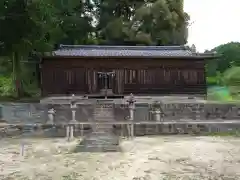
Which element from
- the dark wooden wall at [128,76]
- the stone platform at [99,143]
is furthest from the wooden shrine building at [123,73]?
the stone platform at [99,143]

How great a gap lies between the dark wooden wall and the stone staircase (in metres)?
7.53

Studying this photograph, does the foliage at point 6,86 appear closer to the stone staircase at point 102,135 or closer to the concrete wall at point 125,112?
the concrete wall at point 125,112

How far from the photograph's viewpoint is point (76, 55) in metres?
25.0

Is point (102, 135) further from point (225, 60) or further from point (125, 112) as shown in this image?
point (225, 60)

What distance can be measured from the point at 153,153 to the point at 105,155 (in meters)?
1.73

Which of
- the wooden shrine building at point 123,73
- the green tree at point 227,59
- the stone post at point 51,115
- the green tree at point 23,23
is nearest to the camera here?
the stone post at point 51,115

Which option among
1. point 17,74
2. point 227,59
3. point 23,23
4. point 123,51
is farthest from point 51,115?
point 227,59

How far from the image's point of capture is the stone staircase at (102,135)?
13023 mm

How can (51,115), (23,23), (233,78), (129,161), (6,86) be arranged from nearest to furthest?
(129,161) → (51,115) → (23,23) → (6,86) → (233,78)

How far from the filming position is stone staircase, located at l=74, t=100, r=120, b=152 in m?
13.0

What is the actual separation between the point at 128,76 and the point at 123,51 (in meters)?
3.03

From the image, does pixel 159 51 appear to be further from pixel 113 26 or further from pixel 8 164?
pixel 8 164

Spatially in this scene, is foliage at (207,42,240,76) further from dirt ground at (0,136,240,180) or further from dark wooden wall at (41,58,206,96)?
dirt ground at (0,136,240,180)

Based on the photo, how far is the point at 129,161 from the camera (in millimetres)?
11055
